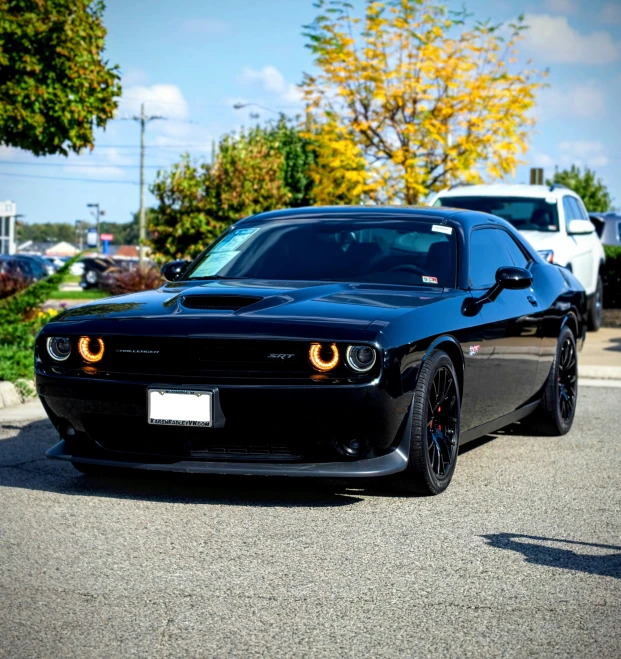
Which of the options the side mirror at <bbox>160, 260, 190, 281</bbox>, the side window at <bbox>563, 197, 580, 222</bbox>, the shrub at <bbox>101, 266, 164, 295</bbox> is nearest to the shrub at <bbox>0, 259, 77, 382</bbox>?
the side mirror at <bbox>160, 260, 190, 281</bbox>

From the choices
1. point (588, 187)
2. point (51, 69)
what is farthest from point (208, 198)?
point (588, 187)

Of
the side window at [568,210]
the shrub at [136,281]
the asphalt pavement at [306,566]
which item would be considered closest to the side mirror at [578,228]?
→ the side window at [568,210]

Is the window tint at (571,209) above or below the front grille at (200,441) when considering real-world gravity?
above

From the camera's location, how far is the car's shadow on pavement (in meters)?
4.48

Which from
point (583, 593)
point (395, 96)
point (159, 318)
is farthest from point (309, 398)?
point (395, 96)

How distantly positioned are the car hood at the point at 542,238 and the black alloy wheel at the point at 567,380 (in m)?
5.17

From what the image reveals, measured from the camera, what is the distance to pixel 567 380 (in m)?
8.21

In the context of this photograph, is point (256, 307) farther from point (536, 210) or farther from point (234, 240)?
point (536, 210)

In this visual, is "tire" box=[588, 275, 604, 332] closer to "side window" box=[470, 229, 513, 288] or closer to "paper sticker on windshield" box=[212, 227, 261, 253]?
"side window" box=[470, 229, 513, 288]

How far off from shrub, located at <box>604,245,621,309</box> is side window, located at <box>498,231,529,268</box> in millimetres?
14455

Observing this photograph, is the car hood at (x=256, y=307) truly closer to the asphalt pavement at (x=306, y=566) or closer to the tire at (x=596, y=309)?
the asphalt pavement at (x=306, y=566)

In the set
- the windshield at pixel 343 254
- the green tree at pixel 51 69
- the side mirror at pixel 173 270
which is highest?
the green tree at pixel 51 69

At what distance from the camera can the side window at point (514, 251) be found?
7.63 metres

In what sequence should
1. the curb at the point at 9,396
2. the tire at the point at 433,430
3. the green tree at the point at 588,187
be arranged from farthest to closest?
the green tree at the point at 588,187, the curb at the point at 9,396, the tire at the point at 433,430
